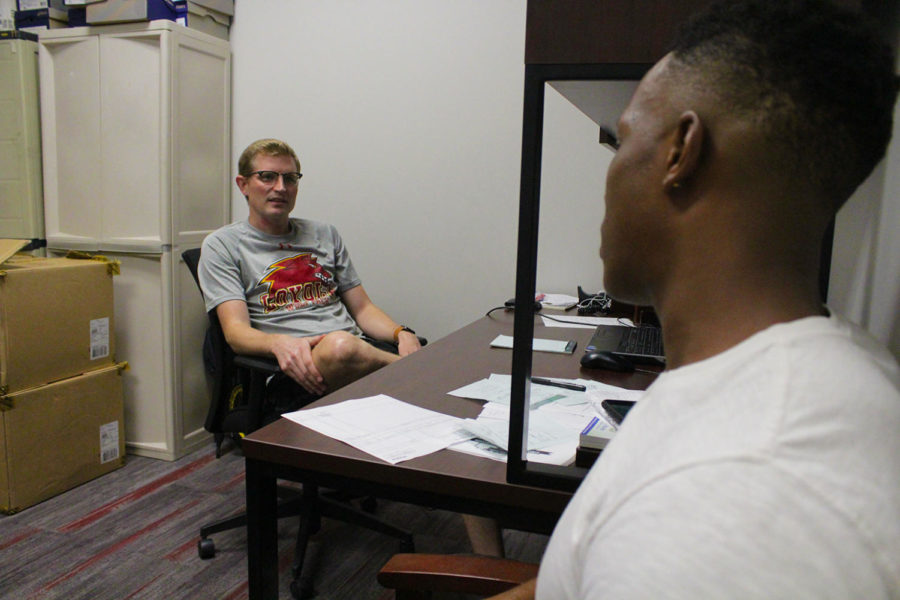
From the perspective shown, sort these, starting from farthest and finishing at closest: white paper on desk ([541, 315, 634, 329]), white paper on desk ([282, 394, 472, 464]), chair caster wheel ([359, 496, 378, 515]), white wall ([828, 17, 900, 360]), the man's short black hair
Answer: chair caster wheel ([359, 496, 378, 515]), white paper on desk ([541, 315, 634, 329]), white paper on desk ([282, 394, 472, 464]), white wall ([828, 17, 900, 360]), the man's short black hair

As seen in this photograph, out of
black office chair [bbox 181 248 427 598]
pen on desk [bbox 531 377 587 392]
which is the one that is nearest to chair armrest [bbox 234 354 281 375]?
black office chair [bbox 181 248 427 598]

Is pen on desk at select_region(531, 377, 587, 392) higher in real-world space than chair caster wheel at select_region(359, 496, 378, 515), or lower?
higher

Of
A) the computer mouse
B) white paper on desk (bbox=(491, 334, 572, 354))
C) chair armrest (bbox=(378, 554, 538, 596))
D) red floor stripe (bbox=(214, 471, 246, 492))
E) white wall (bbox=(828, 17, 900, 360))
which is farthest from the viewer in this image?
red floor stripe (bbox=(214, 471, 246, 492))

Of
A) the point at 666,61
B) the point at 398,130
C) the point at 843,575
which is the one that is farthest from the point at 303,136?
the point at 843,575

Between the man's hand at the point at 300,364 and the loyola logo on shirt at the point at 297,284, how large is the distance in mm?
368

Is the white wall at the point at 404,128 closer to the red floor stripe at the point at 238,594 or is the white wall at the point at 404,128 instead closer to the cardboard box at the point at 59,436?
the cardboard box at the point at 59,436

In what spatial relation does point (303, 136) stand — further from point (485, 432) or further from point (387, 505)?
point (485, 432)

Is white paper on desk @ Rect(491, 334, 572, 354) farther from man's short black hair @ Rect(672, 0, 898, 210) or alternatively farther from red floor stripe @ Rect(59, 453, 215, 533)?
red floor stripe @ Rect(59, 453, 215, 533)

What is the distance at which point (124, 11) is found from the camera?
2.47 meters

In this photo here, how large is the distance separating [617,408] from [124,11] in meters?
2.43

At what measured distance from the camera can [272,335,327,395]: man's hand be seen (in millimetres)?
1788

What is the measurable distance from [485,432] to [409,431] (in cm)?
12

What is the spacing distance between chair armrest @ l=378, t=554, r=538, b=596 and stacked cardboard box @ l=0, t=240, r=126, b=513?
192cm

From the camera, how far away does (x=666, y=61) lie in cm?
54
